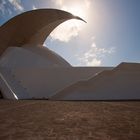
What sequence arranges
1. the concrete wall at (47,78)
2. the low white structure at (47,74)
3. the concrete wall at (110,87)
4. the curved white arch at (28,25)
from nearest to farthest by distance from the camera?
the concrete wall at (110,87), the low white structure at (47,74), the concrete wall at (47,78), the curved white arch at (28,25)

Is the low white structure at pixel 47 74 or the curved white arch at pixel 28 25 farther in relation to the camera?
the curved white arch at pixel 28 25

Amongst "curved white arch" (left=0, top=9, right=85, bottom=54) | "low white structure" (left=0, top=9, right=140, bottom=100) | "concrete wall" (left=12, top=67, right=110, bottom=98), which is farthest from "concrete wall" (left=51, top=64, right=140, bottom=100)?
"curved white arch" (left=0, top=9, right=85, bottom=54)

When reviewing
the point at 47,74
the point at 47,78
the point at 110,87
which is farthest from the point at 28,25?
the point at 110,87

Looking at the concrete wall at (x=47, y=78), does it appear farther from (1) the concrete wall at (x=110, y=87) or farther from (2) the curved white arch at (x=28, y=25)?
(2) the curved white arch at (x=28, y=25)

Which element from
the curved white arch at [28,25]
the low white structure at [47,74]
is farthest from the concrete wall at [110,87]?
the curved white arch at [28,25]

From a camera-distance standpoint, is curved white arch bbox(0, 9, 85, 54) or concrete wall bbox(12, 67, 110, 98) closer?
concrete wall bbox(12, 67, 110, 98)

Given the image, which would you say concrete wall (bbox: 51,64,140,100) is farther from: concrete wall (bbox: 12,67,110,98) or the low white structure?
concrete wall (bbox: 12,67,110,98)

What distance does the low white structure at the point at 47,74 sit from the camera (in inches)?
380

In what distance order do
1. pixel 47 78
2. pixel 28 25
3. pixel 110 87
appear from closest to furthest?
pixel 110 87 → pixel 47 78 → pixel 28 25

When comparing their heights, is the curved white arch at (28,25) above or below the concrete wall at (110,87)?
→ above

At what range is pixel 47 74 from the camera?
1264 cm

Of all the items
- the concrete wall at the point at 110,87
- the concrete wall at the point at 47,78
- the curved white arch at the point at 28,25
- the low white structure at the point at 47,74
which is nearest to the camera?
the concrete wall at the point at 110,87

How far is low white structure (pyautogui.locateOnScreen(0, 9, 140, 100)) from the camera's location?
966 centimetres

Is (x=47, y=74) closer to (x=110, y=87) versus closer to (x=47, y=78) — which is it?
(x=47, y=78)
